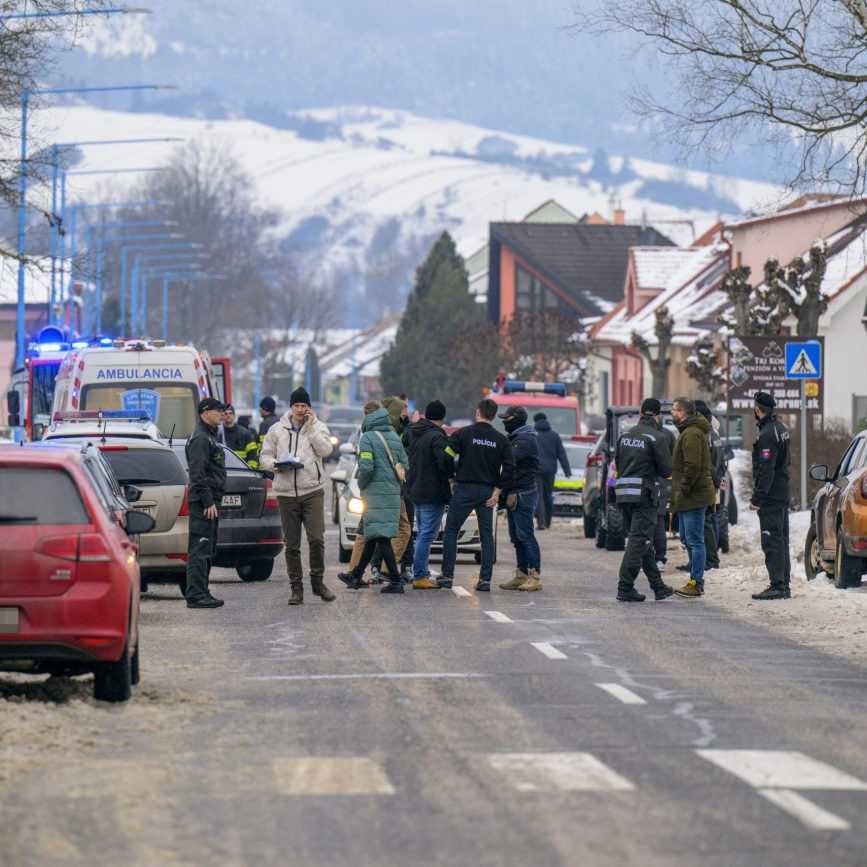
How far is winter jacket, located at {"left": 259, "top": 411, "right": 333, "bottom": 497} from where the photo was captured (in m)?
19.5

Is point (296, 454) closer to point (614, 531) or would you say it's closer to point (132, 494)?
point (132, 494)

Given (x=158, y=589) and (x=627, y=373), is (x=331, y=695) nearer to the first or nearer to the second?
(x=158, y=589)

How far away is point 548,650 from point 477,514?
20.6 ft

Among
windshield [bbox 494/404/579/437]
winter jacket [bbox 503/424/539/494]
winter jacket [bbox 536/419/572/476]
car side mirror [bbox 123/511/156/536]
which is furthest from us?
windshield [bbox 494/404/579/437]

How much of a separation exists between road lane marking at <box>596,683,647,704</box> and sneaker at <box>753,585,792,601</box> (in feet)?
24.7

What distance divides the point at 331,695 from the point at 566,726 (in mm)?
1812

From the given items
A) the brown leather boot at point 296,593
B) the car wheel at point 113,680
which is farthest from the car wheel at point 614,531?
the car wheel at point 113,680

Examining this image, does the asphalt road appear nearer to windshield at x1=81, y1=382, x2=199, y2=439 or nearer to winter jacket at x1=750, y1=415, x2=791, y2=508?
winter jacket at x1=750, y1=415, x2=791, y2=508

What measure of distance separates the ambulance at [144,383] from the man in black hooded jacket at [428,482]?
8195 mm

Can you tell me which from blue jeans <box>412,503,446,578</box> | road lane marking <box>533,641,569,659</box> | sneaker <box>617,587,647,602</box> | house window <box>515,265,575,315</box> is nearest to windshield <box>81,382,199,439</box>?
blue jeans <box>412,503,446,578</box>

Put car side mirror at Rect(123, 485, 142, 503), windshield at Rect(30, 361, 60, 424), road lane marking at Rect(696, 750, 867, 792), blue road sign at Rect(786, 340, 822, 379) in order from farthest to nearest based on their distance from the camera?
windshield at Rect(30, 361, 60, 424), blue road sign at Rect(786, 340, 822, 379), car side mirror at Rect(123, 485, 142, 503), road lane marking at Rect(696, 750, 867, 792)

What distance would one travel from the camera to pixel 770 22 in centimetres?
2706

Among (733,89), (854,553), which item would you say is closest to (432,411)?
(854,553)

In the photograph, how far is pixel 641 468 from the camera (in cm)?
2036
